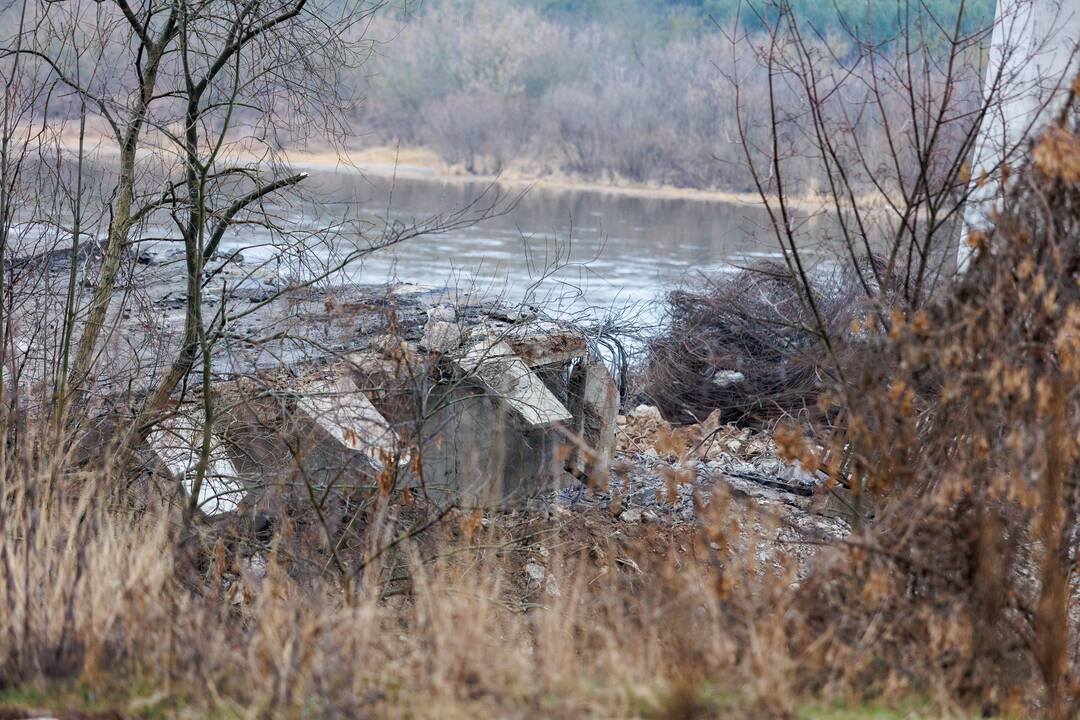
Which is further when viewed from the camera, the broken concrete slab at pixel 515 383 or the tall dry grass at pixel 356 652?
the broken concrete slab at pixel 515 383

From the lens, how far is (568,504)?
28.6ft

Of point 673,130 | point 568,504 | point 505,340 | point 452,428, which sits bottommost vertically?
point 568,504

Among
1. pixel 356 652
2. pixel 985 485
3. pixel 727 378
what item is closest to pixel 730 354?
pixel 727 378

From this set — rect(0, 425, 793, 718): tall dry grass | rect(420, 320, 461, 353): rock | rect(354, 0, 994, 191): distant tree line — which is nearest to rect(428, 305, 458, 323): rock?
rect(420, 320, 461, 353): rock

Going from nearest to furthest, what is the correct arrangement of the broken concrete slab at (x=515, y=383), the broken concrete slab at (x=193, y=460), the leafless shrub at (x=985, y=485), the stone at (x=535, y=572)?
the leafless shrub at (x=985, y=485) → the broken concrete slab at (x=193, y=460) → the stone at (x=535, y=572) → the broken concrete slab at (x=515, y=383)

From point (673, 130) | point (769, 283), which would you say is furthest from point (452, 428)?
point (673, 130)

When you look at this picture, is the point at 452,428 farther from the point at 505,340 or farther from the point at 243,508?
the point at 243,508

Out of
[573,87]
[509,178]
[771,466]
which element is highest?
[573,87]

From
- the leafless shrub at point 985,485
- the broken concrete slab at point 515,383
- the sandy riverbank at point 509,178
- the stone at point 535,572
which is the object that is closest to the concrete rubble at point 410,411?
the broken concrete slab at point 515,383

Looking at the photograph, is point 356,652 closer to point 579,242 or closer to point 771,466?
point 771,466

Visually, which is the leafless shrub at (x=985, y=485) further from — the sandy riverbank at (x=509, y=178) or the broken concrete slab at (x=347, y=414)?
the sandy riverbank at (x=509, y=178)

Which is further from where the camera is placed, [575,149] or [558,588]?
[575,149]

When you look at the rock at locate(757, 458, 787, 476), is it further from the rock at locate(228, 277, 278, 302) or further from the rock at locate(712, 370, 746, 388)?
the rock at locate(228, 277, 278, 302)

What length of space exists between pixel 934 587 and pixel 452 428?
4.61 metres
